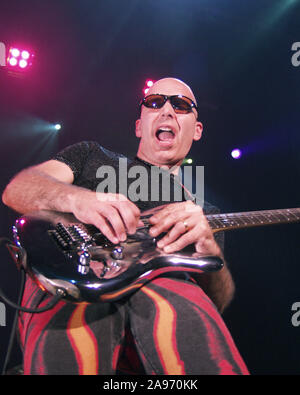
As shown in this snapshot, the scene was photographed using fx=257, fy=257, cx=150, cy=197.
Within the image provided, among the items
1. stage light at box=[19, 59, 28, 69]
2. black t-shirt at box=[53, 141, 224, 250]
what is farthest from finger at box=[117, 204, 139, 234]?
stage light at box=[19, 59, 28, 69]

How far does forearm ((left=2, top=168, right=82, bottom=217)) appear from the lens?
1.17m

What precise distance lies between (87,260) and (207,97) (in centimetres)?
335

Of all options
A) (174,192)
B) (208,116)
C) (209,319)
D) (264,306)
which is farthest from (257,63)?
(209,319)

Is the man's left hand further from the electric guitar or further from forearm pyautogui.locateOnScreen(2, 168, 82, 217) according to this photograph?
forearm pyautogui.locateOnScreen(2, 168, 82, 217)

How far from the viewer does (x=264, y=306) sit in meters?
3.33

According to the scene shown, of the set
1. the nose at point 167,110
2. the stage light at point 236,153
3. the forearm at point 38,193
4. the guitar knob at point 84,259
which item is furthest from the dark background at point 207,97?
the guitar knob at point 84,259

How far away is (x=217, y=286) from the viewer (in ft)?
4.65

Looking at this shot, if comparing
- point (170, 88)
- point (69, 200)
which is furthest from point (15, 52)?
point (69, 200)

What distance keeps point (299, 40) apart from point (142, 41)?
1.87 m

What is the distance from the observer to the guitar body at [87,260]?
28.9 inches

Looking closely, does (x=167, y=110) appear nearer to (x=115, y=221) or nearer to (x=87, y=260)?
(x=115, y=221)

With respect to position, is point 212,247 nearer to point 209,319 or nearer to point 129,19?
point 209,319

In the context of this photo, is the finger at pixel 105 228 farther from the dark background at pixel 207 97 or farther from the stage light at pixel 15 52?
the stage light at pixel 15 52

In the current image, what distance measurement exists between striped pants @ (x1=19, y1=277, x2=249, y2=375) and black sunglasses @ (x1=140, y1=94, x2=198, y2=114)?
4.67 ft
